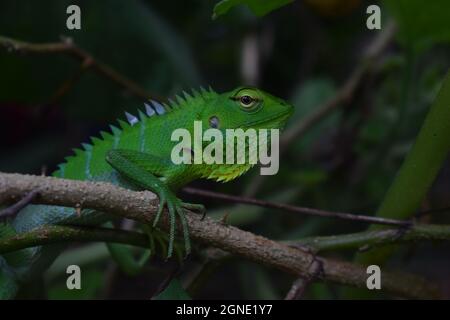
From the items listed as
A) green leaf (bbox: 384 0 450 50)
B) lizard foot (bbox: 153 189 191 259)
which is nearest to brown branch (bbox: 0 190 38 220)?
lizard foot (bbox: 153 189 191 259)

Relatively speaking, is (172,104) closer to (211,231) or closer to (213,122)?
(213,122)

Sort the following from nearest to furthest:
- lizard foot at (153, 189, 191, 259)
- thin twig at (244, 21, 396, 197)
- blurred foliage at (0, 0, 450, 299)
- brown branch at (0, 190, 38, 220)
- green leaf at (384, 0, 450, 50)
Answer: brown branch at (0, 190, 38, 220)
lizard foot at (153, 189, 191, 259)
green leaf at (384, 0, 450, 50)
blurred foliage at (0, 0, 450, 299)
thin twig at (244, 21, 396, 197)

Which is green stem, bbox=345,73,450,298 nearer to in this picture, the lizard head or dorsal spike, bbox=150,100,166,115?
the lizard head

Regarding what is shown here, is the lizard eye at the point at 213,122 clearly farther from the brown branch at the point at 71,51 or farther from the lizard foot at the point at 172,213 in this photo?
the brown branch at the point at 71,51

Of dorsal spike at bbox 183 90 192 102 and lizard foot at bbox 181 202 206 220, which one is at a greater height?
dorsal spike at bbox 183 90 192 102

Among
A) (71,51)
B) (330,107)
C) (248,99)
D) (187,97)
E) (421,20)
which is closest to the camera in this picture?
(248,99)

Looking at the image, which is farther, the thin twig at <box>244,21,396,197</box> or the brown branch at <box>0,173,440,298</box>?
the thin twig at <box>244,21,396,197</box>

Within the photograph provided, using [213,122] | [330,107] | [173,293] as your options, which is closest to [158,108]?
[213,122]
